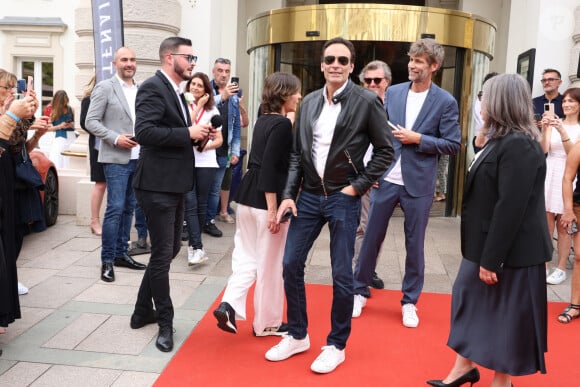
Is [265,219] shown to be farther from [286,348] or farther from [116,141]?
[116,141]

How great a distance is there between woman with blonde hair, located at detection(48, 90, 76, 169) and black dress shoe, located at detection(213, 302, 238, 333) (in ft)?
19.6

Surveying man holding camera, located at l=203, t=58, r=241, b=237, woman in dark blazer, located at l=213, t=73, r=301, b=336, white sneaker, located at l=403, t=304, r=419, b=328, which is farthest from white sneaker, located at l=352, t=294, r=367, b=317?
man holding camera, located at l=203, t=58, r=241, b=237

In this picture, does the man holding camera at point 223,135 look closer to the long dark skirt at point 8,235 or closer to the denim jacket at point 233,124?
the denim jacket at point 233,124

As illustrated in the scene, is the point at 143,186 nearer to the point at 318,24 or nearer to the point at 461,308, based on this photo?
the point at 461,308

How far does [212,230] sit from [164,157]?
135 inches

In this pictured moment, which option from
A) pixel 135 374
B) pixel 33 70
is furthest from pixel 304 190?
pixel 33 70

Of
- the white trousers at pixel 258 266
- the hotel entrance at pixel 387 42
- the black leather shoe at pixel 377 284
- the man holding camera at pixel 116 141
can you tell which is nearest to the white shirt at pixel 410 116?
the white trousers at pixel 258 266

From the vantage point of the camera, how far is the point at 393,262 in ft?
21.1

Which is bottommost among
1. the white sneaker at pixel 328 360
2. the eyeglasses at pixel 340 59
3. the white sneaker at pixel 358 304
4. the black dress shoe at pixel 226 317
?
the white sneaker at pixel 358 304

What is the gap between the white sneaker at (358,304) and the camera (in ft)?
15.4

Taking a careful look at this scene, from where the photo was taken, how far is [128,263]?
5805 mm

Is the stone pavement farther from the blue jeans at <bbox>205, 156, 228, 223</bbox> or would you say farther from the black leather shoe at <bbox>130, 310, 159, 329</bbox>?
the blue jeans at <bbox>205, 156, 228, 223</bbox>

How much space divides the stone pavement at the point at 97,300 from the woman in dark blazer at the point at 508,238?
6.18 feet

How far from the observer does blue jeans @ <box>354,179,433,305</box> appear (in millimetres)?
4590
